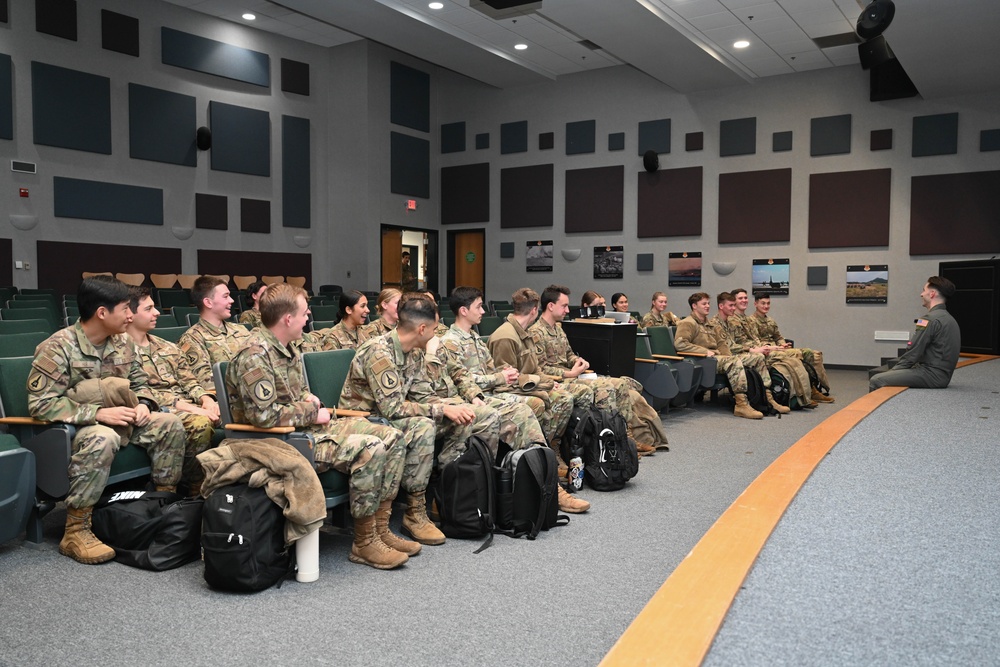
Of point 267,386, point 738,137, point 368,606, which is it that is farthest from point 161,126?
point 368,606

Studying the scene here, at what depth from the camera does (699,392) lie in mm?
8344

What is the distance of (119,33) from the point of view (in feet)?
36.8

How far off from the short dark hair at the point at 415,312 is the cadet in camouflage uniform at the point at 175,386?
1.15 metres

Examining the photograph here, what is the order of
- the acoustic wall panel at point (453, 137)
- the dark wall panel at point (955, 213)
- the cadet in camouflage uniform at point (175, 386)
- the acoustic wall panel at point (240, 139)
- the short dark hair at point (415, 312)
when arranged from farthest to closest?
1. the acoustic wall panel at point (453, 137)
2. the acoustic wall panel at point (240, 139)
3. the dark wall panel at point (955, 213)
4. the cadet in camouflage uniform at point (175, 386)
5. the short dark hair at point (415, 312)

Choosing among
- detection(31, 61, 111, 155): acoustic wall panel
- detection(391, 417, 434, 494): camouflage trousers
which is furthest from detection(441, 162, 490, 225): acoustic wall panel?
detection(391, 417, 434, 494): camouflage trousers

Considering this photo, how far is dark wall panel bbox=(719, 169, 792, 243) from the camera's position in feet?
39.7

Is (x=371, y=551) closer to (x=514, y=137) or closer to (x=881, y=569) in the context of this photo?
(x=881, y=569)

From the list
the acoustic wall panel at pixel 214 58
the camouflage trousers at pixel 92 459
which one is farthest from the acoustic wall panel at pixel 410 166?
the camouflage trousers at pixel 92 459

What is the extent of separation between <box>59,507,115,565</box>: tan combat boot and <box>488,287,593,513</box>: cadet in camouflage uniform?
2.48m

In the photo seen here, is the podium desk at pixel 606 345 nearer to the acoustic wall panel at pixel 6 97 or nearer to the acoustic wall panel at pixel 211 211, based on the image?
the acoustic wall panel at pixel 211 211

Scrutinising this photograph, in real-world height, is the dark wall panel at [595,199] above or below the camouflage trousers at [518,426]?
above

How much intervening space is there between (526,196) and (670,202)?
114 inches

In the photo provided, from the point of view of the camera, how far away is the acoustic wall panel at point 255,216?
13039 mm

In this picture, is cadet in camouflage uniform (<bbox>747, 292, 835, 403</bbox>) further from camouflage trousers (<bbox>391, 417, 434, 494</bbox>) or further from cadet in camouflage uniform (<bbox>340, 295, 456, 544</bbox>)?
camouflage trousers (<bbox>391, 417, 434, 494</bbox>)
